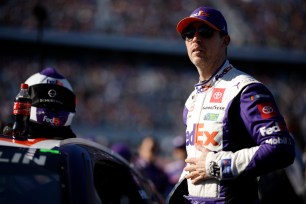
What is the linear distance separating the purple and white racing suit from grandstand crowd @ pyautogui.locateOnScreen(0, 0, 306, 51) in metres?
20.0

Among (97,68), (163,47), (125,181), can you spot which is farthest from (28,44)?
(125,181)

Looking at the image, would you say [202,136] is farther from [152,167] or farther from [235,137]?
[152,167]

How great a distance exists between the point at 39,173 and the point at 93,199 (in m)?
0.31

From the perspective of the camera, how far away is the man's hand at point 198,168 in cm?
280

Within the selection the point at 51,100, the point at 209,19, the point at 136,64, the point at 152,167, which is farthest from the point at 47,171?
the point at 136,64

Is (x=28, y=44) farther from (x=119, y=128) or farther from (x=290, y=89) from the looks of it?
(x=290, y=89)

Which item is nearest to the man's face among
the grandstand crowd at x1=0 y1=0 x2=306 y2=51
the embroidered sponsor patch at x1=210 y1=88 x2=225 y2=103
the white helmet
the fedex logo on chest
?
the embroidered sponsor patch at x1=210 y1=88 x2=225 y2=103

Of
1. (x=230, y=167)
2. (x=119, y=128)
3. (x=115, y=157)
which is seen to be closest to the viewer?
(x=230, y=167)

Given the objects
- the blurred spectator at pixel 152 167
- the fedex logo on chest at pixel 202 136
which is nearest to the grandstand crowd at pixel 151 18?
the blurred spectator at pixel 152 167

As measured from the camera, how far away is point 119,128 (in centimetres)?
1997

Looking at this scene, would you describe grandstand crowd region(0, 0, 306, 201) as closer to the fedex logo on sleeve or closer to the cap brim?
the cap brim

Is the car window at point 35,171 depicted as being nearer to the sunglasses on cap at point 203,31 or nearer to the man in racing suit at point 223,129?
the man in racing suit at point 223,129

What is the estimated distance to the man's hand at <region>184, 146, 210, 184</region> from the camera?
2.80 m

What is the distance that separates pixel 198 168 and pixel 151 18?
21212 mm
